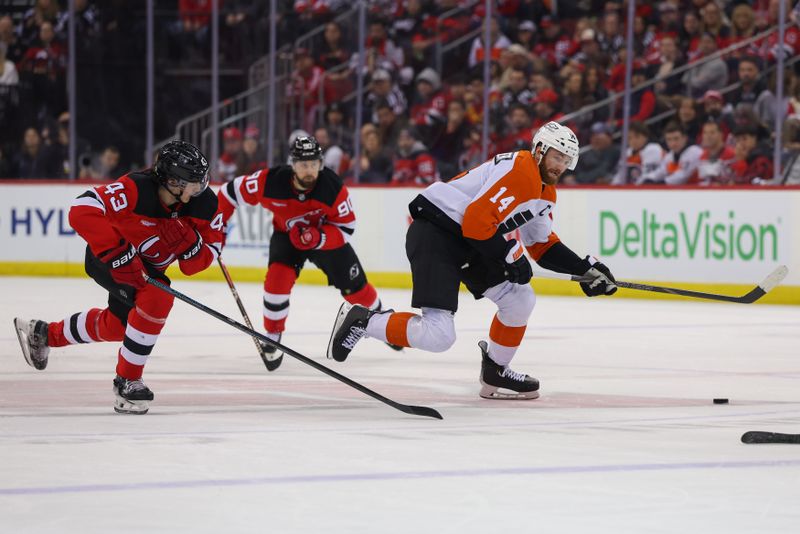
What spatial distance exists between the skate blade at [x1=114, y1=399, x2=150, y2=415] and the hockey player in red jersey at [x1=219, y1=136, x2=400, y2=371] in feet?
6.52

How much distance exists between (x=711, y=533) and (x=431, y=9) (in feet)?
32.9

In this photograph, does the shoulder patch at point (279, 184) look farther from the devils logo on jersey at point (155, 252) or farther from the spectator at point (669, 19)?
the spectator at point (669, 19)

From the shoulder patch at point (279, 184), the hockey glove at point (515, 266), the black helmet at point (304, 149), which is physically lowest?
the hockey glove at point (515, 266)

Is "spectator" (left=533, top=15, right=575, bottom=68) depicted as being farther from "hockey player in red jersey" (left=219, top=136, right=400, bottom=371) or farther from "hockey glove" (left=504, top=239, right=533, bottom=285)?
"hockey glove" (left=504, top=239, right=533, bottom=285)

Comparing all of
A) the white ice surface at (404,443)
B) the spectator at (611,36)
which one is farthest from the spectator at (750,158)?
the white ice surface at (404,443)

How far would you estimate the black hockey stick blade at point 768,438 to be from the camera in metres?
4.44

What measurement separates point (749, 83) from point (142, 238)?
6573mm

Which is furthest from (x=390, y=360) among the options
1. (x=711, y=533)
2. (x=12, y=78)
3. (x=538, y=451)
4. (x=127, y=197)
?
(x=12, y=78)

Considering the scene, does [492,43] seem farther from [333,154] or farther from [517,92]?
[333,154]

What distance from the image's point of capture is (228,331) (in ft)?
27.2

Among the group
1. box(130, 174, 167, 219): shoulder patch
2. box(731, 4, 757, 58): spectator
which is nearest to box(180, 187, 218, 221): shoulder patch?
box(130, 174, 167, 219): shoulder patch

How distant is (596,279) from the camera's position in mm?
5691

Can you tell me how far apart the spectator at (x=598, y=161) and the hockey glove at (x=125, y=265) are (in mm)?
6582

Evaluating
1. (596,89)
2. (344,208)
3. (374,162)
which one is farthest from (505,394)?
(374,162)
